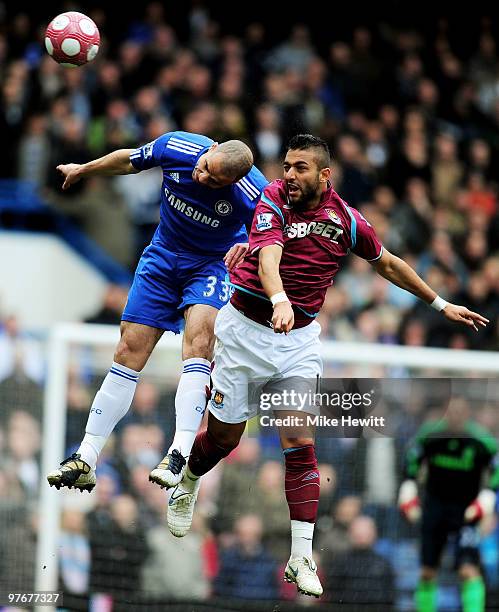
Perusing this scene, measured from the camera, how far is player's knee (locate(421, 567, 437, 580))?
524 inches

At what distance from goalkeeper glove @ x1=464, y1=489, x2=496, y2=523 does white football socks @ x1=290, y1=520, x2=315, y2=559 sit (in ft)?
15.3

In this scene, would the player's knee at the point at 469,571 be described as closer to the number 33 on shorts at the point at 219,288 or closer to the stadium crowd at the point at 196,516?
the stadium crowd at the point at 196,516

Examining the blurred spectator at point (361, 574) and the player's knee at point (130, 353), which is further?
the blurred spectator at point (361, 574)

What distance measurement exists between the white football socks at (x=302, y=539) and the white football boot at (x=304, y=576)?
1.4 inches

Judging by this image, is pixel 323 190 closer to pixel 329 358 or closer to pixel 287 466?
pixel 287 466

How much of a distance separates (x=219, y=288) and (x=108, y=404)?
1015 mm

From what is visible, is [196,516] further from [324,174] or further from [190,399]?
[324,174]

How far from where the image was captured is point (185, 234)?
906 cm

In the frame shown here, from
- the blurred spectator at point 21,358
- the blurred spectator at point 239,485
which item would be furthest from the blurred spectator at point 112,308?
the blurred spectator at point 239,485

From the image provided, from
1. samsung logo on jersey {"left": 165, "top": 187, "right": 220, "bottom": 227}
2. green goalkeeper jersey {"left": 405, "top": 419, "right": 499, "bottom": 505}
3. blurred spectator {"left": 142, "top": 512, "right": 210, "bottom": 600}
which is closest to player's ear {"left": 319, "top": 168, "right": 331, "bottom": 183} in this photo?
samsung logo on jersey {"left": 165, "top": 187, "right": 220, "bottom": 227}

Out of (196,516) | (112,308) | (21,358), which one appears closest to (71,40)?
(21,358)

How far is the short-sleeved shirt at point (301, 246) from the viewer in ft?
27.4

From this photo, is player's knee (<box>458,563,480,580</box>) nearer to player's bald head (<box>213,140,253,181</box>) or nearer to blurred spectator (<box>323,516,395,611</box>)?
blurred spectator (<box>323,516,395,611</box>)

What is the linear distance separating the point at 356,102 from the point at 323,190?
34.2ft
